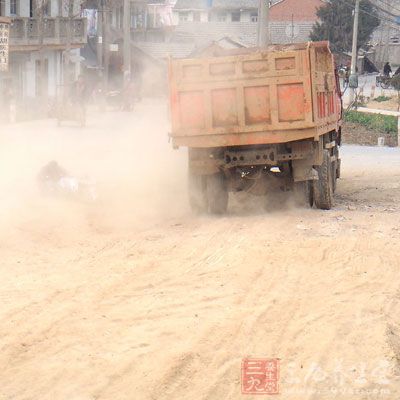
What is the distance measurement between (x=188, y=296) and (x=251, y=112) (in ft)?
16.3

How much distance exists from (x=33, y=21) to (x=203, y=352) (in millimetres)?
38422

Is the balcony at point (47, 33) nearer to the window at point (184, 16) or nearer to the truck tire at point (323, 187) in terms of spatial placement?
the truck tire at point (323, 187)

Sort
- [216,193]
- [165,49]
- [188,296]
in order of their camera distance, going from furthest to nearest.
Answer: [165,49] → [216,193] → [188,296]

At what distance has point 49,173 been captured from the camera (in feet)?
58.8

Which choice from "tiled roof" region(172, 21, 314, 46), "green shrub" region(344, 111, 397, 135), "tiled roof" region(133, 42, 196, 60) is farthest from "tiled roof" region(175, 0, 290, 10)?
"green shrub" region(344, 111, 397, 135)

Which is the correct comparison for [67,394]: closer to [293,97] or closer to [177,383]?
[177,383]

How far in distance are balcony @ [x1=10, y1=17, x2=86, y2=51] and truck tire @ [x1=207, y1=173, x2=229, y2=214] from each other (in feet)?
91.8

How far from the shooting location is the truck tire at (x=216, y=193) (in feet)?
52.7

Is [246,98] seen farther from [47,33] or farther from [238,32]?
[238,32]

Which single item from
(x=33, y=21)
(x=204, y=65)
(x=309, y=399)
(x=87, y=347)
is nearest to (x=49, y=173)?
Answer: (x=204, y=65)

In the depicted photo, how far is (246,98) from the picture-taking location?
1508 centimetres

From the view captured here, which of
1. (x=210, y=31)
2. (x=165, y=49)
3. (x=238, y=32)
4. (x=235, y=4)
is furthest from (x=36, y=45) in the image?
(x=235, y=4)

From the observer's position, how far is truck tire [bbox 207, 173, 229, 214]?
52.7ft

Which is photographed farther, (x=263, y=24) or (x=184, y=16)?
(x=184, y=16)
